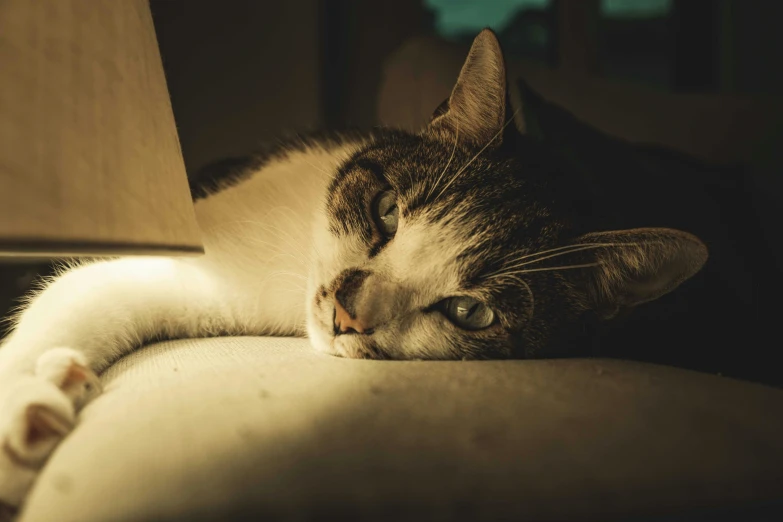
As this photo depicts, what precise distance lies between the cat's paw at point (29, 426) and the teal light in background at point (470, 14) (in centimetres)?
219

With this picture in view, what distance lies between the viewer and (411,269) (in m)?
0.83

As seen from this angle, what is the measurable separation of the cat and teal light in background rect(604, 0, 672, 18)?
96.3 inches

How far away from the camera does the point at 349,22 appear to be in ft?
6.81

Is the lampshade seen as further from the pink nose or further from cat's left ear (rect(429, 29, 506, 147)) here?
cat's left ear (rect(429, 29, 506, 147))

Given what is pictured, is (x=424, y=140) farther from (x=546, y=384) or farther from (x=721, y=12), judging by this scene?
(x=721, y=12)

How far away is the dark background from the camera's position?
1.83 meters

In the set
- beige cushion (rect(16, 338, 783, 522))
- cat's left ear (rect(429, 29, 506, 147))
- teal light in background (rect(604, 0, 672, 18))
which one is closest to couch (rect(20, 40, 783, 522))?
beige cushion (rect(16, 338, 783, 522))

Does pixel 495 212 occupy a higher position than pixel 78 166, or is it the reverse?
pixel 78 166

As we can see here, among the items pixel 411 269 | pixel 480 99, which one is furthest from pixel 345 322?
pixel 480 99

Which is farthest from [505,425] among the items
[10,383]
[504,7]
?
[504,7]

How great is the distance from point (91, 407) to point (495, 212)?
643 millimetres

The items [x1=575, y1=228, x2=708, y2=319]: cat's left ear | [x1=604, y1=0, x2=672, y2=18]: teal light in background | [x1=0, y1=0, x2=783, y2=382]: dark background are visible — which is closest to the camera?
[x1=575, y1=228, x2=708, y2=319]: cat's left ear

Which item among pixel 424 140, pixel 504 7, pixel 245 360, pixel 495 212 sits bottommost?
pixel 245 360

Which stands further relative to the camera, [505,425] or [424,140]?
[424,140]
